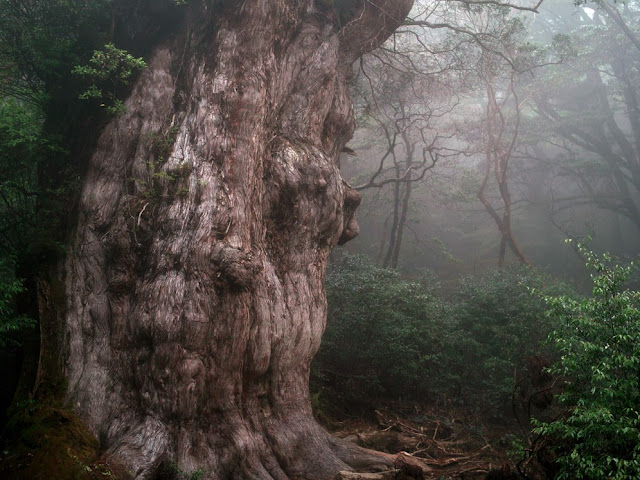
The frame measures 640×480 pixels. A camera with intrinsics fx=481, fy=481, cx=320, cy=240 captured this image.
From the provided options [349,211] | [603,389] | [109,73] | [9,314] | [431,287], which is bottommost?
[9,314]

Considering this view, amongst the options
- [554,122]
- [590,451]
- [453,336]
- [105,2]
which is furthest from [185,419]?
[554,122]

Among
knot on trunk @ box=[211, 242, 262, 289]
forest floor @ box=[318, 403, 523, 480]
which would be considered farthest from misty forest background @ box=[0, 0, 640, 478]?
knot on trunk @ box=[211, 242, 262, 289]

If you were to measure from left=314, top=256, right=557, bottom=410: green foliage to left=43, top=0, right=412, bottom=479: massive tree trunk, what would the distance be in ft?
11.5

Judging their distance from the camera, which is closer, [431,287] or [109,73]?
[109,73]

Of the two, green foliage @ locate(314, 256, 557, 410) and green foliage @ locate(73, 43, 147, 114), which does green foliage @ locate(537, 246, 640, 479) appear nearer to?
green foliage @ locate(314, 256, 557, 410)

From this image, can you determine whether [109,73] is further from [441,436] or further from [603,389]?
[441,436]

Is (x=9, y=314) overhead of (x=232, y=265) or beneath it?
beneath

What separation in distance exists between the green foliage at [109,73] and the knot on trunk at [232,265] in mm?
2444

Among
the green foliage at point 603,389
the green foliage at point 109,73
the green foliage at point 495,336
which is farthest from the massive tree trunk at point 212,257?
the green foliage at point 495,336

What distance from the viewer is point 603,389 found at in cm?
419

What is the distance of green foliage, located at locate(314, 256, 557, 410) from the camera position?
957cm

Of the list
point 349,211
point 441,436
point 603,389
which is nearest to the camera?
point 603,389

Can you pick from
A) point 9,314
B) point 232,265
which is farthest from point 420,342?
point 9,314

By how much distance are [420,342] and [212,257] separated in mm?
6076
